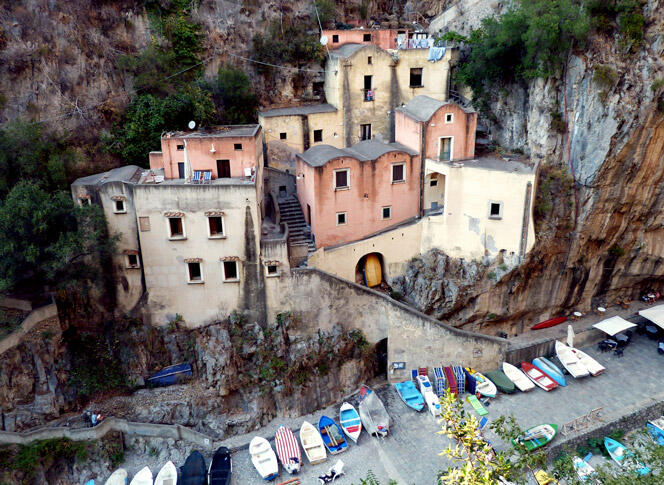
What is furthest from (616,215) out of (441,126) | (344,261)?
(344,261)

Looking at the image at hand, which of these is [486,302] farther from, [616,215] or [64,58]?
[64,58]

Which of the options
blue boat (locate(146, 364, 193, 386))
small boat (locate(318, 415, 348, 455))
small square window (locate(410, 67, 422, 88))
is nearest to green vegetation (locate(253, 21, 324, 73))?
small square window (locate(410, 67, 422, 88))

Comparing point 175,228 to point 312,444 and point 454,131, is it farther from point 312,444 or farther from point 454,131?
point 454,131

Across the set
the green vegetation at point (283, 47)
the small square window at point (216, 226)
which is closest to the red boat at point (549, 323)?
the small square window at point (216, 226)

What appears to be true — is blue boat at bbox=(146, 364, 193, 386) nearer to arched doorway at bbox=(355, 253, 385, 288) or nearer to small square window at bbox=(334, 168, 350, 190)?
arched doorway at bbox=(355, 253, 385, 288)

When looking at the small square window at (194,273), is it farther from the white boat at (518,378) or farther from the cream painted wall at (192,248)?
the white boat at (518,378)

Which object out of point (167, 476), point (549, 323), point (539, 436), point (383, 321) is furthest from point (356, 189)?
point (167, 476)
